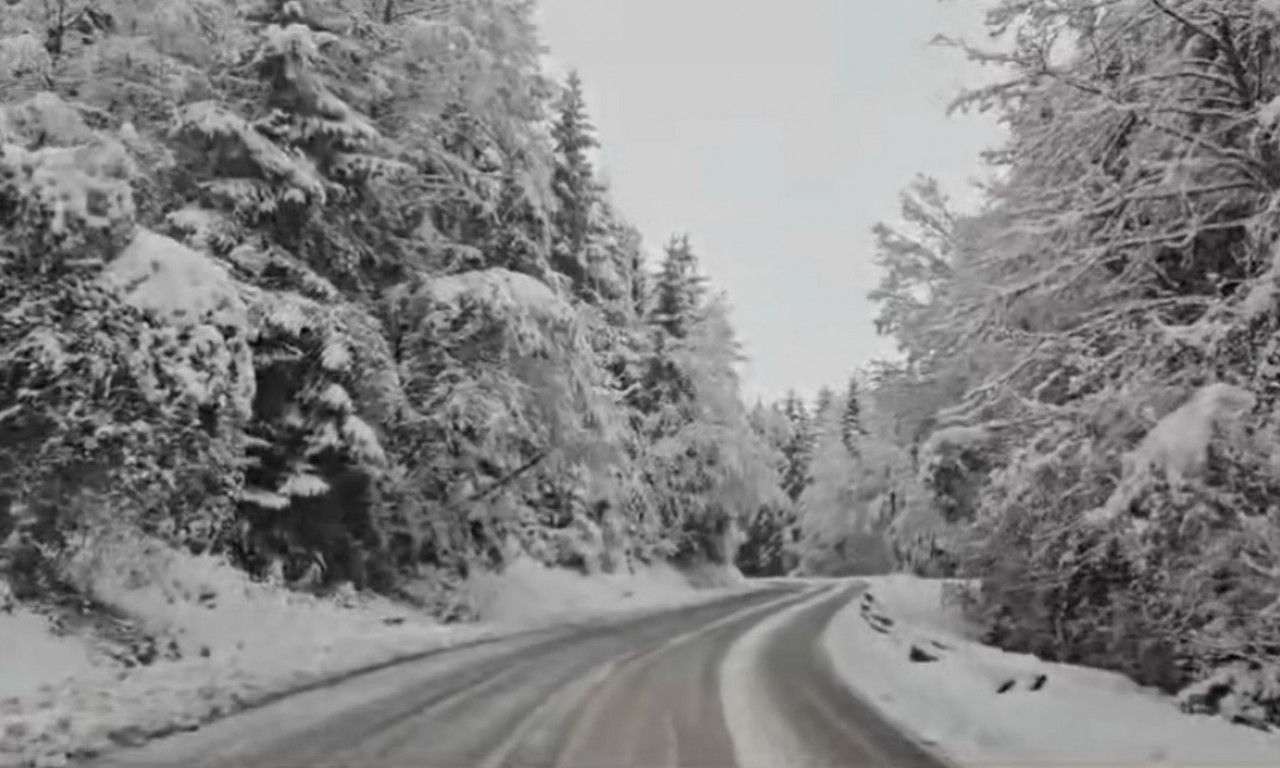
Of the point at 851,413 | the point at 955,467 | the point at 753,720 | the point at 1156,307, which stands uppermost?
the point at 851,413

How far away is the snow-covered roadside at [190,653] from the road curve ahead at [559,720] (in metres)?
0.42

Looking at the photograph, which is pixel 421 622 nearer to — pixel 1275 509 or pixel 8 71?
pixel 8 71

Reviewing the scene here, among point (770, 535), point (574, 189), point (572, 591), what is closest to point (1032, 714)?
point (572, 591)

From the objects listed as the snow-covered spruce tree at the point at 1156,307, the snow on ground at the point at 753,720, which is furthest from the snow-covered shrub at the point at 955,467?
the snow-covered spruce tree at the point at 1156,307

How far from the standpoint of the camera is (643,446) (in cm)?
3466

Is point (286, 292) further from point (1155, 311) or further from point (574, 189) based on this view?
point (574, 189)

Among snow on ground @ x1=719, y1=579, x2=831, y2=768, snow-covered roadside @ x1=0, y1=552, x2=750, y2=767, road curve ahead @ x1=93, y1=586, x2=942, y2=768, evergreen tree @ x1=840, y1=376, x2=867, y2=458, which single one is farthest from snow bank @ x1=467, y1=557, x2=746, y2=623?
evergreen tree @ x1=840, y1=376, x2=867, y2=458

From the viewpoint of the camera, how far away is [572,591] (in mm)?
27969

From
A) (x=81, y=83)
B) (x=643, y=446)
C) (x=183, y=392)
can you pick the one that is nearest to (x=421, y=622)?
(x=183, y=392)

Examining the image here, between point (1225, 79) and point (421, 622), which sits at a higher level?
point (1225, 79)

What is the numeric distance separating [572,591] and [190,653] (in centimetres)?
1655

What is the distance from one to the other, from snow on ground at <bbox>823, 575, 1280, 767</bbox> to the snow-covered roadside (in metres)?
5.58

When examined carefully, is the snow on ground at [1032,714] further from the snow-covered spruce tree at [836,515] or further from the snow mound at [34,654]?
the snow-covered spruce tree at [836,515]

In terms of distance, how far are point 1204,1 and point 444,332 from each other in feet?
42.2
